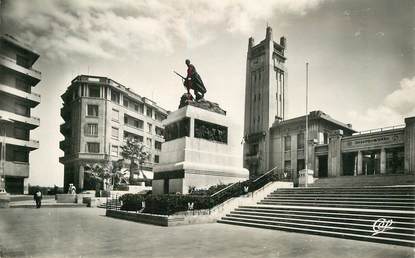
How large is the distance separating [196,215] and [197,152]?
554 centimetres

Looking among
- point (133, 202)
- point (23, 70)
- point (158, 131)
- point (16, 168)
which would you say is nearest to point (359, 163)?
point (133, 202)

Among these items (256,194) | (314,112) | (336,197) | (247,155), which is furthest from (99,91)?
(336,197)

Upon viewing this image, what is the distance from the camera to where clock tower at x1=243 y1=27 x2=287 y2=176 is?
4906 centimetres

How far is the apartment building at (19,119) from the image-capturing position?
135 feet

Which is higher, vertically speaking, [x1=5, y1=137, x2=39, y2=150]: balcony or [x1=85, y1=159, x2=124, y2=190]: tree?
[x1=5, y1=137, x2=39, y2=150]: balcony

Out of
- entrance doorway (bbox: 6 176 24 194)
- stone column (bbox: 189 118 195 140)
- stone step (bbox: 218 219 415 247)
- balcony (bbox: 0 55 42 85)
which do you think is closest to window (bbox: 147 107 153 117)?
balcony (bbox: 0 55 42 85)

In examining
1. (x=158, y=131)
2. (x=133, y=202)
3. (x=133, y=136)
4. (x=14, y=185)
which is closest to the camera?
(x=133, y=202)

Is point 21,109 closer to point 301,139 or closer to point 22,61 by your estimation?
point 22,61

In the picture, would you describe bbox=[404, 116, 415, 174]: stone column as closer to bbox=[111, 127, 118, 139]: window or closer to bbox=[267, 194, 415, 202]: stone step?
bbox=[267, 194, 415, 202]: stone step

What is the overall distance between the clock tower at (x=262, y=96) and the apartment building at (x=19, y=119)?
94.5ft

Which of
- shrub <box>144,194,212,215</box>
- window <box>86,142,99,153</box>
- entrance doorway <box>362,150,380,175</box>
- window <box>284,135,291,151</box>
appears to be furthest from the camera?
window <box>86,142,99,153</box>

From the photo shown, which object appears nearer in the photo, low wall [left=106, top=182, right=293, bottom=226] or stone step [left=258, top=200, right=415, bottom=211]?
stone step [left=258, top=200, right=415, bottom=211]

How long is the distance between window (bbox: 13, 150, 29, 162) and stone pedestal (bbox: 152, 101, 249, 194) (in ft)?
99.1

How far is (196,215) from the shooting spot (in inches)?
583
